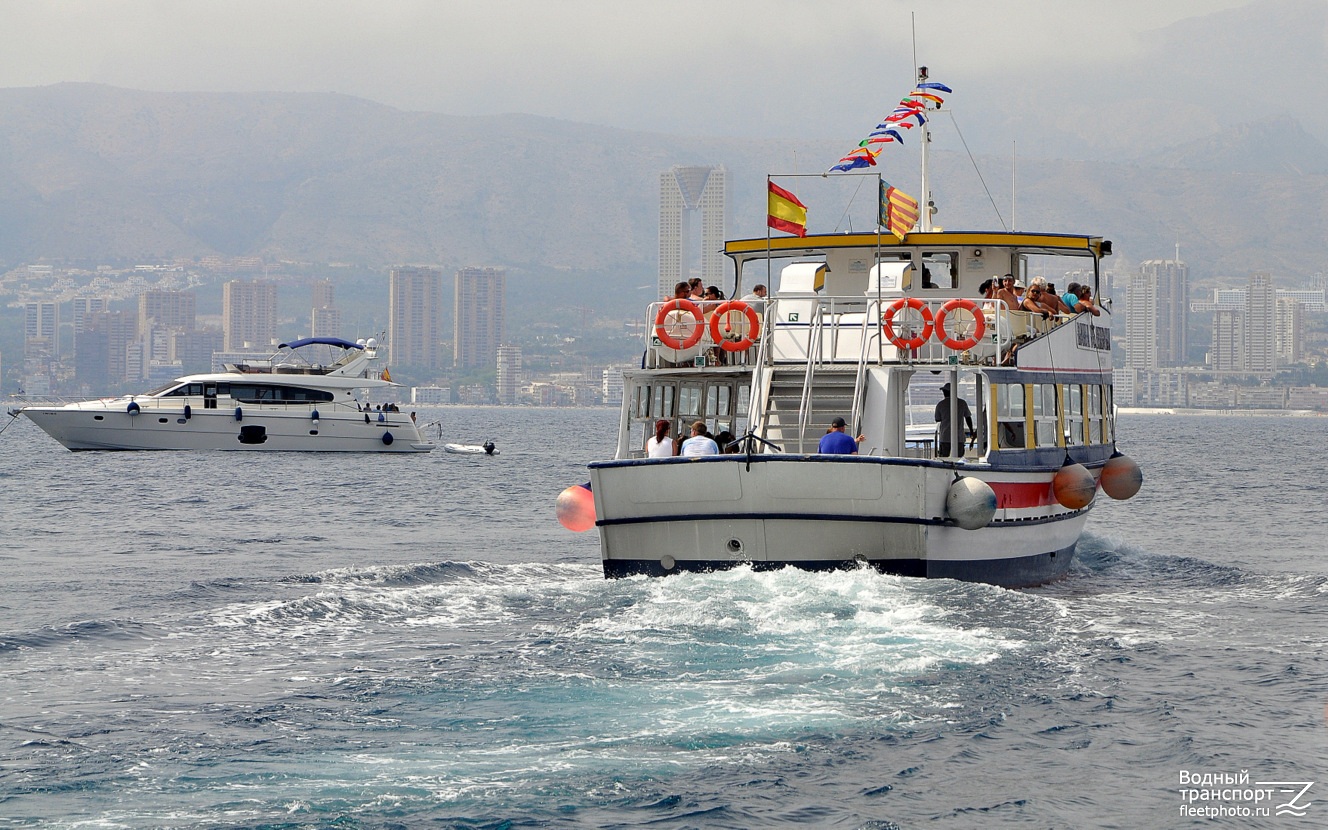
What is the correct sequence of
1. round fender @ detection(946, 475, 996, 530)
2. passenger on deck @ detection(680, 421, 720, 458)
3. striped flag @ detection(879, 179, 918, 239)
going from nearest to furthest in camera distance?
round fender @ detection(946, 475, 996, 530) → passenger on deck @ detection(680, 421, 720, 458) → striped flag @ detection(879, 179, 918, 239)

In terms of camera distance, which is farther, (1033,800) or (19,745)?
(19,745)

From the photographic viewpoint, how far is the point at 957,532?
850 inches

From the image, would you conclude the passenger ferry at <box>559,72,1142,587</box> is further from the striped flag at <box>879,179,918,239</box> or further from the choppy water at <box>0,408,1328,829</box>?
the choppy water at <box>0,408,1328,829</box>

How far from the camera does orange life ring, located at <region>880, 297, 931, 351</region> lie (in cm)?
2250

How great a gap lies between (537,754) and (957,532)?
985cm

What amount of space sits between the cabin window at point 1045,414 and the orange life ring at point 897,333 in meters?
2.76

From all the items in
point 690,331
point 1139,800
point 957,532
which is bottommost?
point 1139,800

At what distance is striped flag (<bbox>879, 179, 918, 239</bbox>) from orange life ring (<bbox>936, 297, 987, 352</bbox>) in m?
2.81

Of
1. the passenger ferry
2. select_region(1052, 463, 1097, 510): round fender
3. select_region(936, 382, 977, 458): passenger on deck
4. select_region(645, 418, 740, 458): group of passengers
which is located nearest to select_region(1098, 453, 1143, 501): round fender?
the passenger ferry

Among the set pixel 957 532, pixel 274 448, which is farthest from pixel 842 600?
pixel 274 448

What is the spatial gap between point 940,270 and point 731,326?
5.10m

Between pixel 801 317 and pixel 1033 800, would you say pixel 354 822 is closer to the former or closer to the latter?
pixel 1033 800

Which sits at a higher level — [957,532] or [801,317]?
[801,317]

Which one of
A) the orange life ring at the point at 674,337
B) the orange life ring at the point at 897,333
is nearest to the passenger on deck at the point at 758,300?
the orange life ring at the point at 674,337
